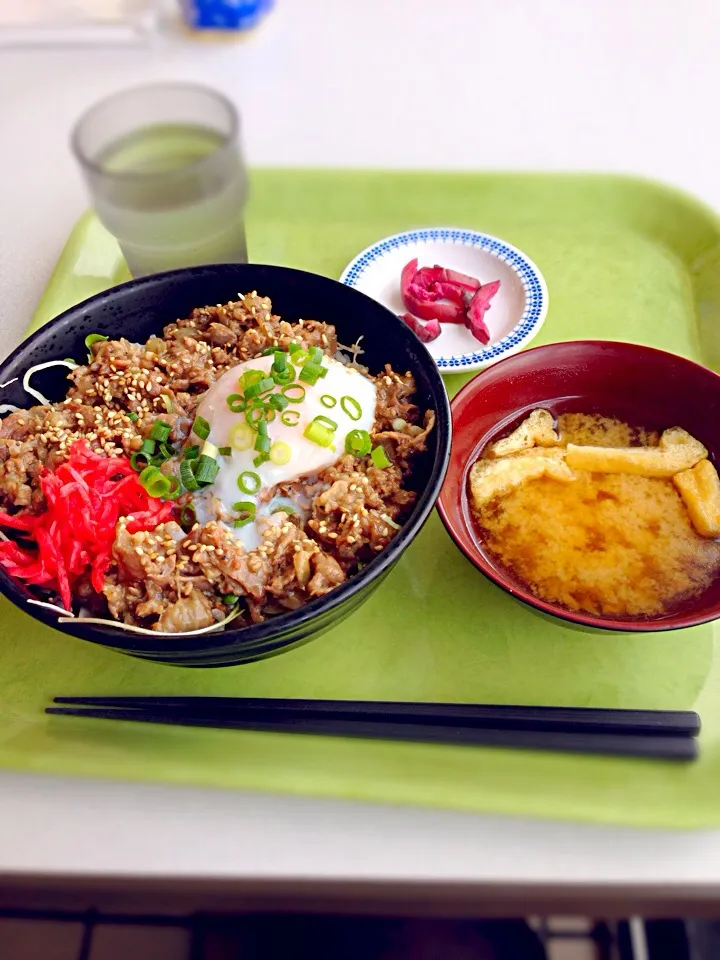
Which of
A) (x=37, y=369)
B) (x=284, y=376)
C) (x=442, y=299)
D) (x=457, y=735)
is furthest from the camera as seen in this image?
(x=442, y=299)

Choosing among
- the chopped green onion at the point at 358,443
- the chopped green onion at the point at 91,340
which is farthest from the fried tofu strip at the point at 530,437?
Answer: the chopped green onion at the point at 91,340

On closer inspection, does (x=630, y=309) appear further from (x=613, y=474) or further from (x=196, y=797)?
(x=196, y=797)

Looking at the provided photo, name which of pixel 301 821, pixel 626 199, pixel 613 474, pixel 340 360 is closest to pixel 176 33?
pixel 626 199

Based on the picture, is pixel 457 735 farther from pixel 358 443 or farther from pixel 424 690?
pixel 358 443

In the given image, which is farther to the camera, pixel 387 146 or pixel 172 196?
pixel 387 146

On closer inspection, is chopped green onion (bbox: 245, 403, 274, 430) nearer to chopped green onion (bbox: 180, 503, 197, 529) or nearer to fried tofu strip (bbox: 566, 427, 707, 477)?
chopped green onion (bbox: 180, 503, 197, 529)

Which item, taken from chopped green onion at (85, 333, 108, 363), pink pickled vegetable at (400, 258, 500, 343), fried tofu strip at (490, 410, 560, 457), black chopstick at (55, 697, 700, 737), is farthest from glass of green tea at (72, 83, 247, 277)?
black chopstick at (55, 697, 700, 737)

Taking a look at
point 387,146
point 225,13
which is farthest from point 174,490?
point 225,13
